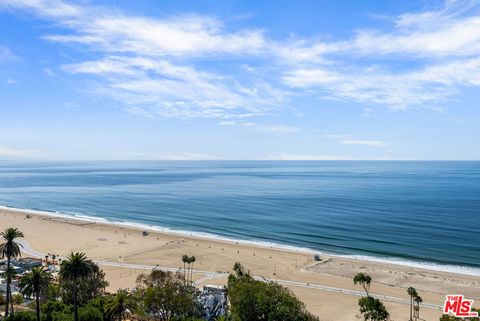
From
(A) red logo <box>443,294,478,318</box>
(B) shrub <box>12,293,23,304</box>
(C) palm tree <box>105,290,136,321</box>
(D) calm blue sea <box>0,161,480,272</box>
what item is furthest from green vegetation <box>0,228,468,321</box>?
(D) calm blue sea <box>0,161,480,272</box>

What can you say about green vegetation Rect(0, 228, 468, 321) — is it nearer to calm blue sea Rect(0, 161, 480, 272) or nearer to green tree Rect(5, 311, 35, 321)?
green tree Rect(5, 311, 35, 321)

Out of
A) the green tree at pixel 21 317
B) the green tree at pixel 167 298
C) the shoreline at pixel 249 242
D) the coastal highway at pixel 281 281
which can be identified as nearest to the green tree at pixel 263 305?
the green tree at pixel 167 298

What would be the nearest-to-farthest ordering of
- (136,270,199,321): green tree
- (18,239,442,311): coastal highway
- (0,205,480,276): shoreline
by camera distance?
1. (136,270,199,321): green tree
2. (18,239,442,311): coastal highway
3. (0,205,480,276): shoreline

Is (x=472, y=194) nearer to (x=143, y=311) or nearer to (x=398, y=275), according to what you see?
(x=398, y=275)

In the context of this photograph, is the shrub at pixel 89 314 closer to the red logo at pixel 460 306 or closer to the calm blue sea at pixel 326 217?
the red logo at pixel 460 306

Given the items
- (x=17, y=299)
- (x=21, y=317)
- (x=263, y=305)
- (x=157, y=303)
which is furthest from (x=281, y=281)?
(x=21, y=317)

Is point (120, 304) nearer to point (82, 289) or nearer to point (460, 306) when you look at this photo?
point (82, 289)

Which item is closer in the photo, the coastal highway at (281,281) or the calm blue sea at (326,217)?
the coastal highway at (281,281)
